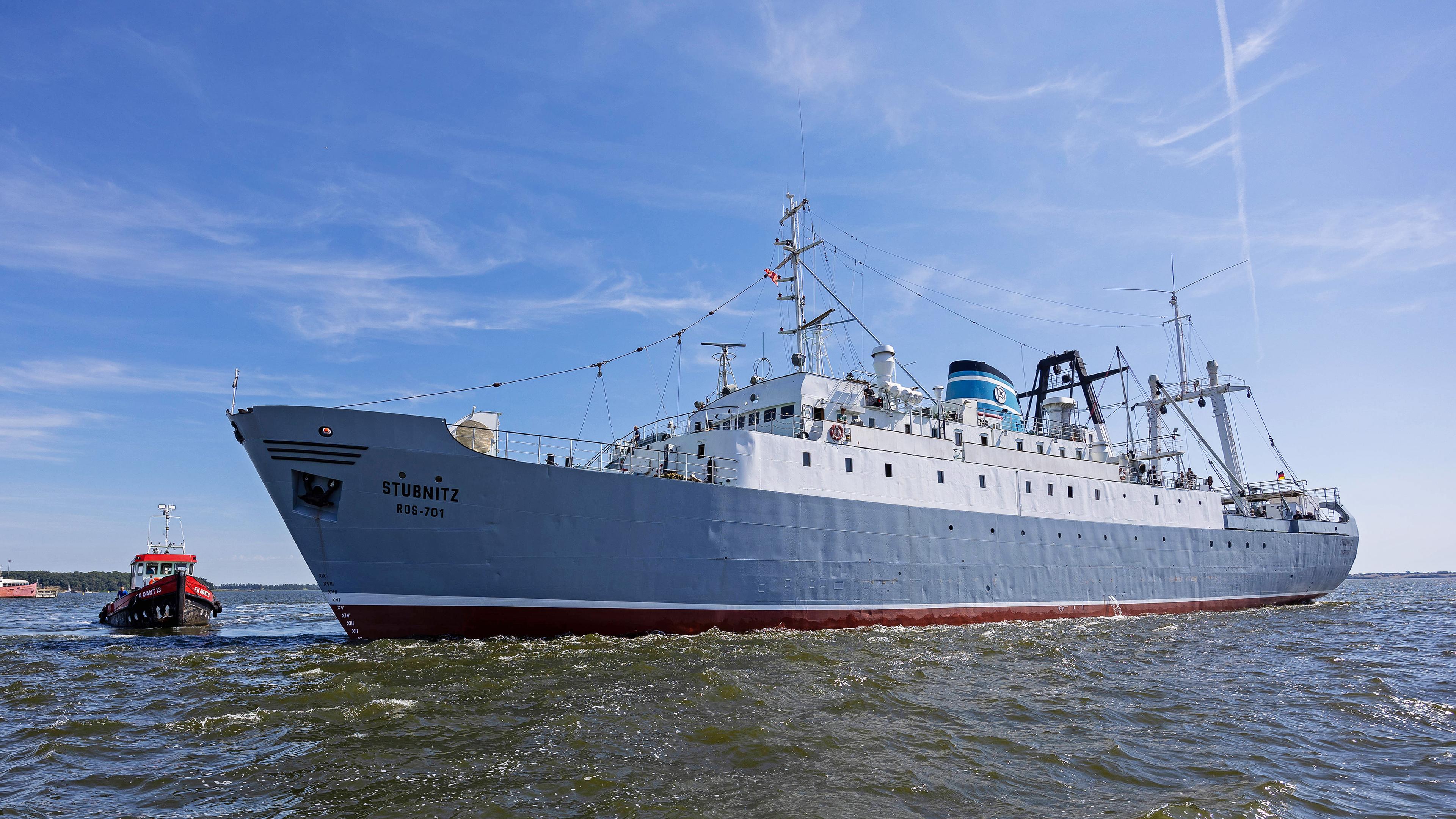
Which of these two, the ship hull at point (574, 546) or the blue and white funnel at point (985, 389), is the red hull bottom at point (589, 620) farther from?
the blue and white funnel at point (985, 389)

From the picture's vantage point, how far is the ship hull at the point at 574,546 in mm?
12992

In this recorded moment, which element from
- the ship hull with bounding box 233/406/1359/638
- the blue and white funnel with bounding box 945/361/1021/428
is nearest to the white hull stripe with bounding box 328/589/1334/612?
the ship hull with bounding box 233/406/1359/638

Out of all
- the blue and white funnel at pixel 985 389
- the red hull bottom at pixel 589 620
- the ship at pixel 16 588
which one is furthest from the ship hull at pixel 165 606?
the ship at pixel 16 588

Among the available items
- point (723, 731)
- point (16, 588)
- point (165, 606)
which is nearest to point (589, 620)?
point (723, 731)

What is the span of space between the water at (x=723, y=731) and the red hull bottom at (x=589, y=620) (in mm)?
348

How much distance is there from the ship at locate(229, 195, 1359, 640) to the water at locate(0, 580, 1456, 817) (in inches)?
44.9

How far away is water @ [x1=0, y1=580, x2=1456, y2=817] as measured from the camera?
19.7 ft

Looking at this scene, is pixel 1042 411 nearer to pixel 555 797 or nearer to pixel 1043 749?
pixel 1043 749

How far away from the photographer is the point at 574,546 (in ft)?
45.7

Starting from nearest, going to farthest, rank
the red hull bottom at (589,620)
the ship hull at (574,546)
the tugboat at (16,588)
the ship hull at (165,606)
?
the ship hull at (574,546), the red hull bottom at (589,620), the ship hull at (165,606), the tugboat at (16,588)

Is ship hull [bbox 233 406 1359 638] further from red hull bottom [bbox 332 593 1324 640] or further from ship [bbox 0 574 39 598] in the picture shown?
ship [bbox 0 574 39 598]

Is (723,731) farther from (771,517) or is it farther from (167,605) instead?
(167,605)

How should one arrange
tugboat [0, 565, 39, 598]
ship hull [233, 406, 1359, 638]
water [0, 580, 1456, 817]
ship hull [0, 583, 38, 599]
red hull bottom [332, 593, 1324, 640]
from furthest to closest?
1. ship hull [0, 583, 38, 599]
2. tugboat [0, 565, 39, 598]
3. red hull bottom [332, 593, 1324, 640]
4. ship hull [233, 406, 1359, 638]
5. water [0, 580, 1456, 817]

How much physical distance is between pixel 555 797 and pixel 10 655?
15894 millimetres
